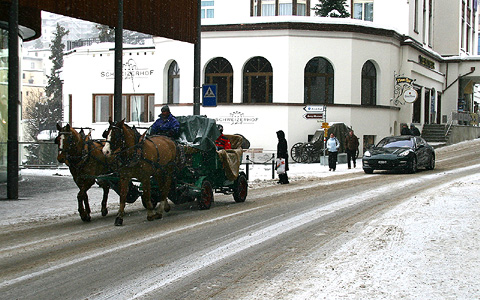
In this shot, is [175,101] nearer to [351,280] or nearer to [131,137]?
[131,137]

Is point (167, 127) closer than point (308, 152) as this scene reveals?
Yes

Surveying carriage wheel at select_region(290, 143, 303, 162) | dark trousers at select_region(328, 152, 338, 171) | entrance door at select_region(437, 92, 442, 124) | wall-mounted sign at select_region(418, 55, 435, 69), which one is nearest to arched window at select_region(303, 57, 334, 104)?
carriage wheel at select_region(290, 143, 303, 162)

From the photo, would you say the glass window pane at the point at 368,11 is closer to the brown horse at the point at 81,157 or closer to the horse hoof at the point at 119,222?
the brown horse at the point at 81,157

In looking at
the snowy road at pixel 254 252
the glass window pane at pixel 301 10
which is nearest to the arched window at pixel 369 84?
the glass window pane at pixel 301 10

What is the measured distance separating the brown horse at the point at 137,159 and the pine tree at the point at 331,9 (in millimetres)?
31149

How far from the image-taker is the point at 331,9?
135ft

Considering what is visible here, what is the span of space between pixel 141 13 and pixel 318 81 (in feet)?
57.3

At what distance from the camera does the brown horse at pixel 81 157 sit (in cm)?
1095

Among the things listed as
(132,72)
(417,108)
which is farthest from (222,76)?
(417,108)

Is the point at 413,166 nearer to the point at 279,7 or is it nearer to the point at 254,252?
the point at 254,252

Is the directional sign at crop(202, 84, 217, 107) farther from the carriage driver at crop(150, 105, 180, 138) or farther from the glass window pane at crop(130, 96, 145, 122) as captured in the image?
the glass window pane at crop(130, 96, 145, 122)

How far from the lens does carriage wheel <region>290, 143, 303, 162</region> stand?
33906mm

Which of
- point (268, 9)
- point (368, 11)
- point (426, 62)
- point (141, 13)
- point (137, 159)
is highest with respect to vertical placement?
point (368, 11)

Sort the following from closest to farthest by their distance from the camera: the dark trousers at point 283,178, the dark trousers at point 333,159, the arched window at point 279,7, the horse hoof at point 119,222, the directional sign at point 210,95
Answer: the horse hoof at point 119,222
the directional sign at point 210,95
the dark trousers at point 283,178
the dark trousers at point 333,159
the arched window at point 279,7
